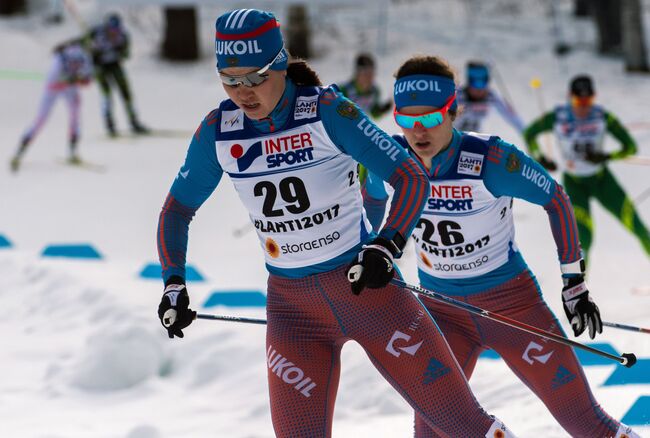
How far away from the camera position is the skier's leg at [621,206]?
24.3ft

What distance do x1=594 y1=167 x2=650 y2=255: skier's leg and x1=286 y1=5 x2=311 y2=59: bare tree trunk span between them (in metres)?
10.8

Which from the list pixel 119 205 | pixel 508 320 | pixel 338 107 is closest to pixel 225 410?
pixel 508 320

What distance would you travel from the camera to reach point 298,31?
17.9 metres

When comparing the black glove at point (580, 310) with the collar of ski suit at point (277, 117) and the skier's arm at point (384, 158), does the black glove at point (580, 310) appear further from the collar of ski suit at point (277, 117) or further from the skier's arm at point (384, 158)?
the collar of ski suit at point (277, 117)

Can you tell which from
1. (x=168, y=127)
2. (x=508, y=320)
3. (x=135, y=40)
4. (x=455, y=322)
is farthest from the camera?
(x=135, y=40)

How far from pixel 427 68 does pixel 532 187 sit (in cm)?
62

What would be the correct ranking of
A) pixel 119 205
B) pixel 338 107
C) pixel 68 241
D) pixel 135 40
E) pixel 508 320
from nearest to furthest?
pixel 338 107 → pixel 508 320 → pixel 68 241 → pixel 119 205 → pixel 135 40

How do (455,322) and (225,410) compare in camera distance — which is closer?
(455,322)

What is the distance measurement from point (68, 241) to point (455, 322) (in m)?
6.79

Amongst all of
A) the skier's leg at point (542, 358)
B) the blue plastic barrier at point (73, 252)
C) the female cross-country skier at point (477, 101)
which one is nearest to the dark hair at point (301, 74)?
the skier's leg at point (542, 358)

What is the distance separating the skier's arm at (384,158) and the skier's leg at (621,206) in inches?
185

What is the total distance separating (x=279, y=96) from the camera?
10.7 ft

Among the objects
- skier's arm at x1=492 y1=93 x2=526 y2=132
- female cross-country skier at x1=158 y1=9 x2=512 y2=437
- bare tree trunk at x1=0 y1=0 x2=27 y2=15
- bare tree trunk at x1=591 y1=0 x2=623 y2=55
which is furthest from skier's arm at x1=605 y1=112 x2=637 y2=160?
bare tree trunk at x1=0 y1=0 x2=27 y2=15

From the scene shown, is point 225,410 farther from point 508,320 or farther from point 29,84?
point 29,84
